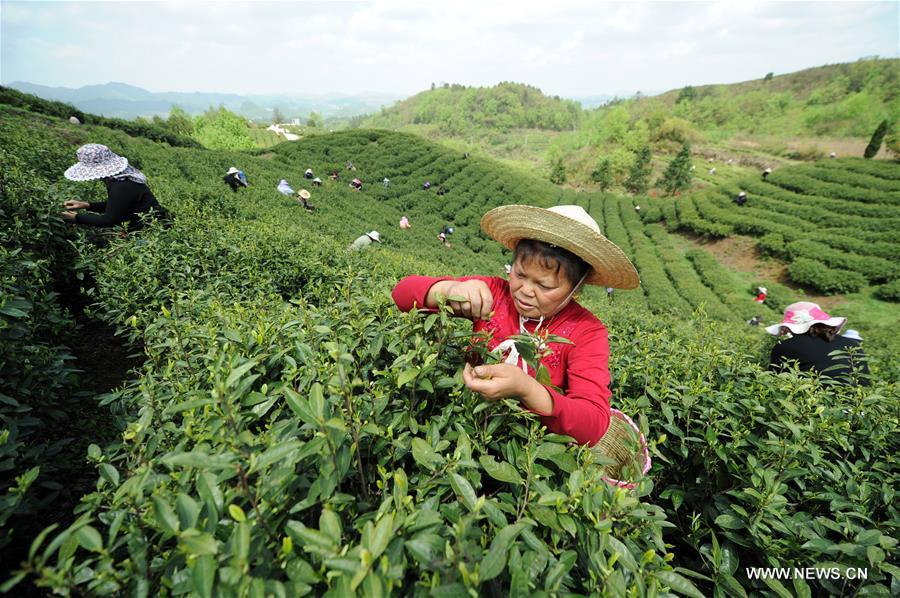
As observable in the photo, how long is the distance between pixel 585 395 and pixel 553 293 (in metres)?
0.49

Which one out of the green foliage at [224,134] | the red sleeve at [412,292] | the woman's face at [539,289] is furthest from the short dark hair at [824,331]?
the green foliage at [224,134]

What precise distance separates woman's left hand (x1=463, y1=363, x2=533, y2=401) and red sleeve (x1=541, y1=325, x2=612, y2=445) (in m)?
0.18

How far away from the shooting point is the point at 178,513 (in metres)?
0.81

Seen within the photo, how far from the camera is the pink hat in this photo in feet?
12.9

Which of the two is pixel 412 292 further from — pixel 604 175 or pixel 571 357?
pixel 604 175

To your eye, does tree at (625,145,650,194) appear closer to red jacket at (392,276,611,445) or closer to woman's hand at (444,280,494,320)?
red jacket at (392,276,611,445)

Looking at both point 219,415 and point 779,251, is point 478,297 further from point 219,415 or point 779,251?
point 779,251

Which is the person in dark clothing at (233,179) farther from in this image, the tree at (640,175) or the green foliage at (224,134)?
the green foliage at (224,134)

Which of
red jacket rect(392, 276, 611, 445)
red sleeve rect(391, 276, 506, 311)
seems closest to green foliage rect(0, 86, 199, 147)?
red sleeve rect(391, 276, 506, 311)

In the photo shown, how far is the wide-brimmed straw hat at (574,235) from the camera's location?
1725mm

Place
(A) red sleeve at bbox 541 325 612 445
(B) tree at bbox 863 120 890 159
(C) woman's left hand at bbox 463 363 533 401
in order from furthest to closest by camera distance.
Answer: (B) tree at bbox 863 120 890 159 → (A) red sleeve at bbox 541 325 612 445 → (C) woman's left hand at bbox 463 363 533 401

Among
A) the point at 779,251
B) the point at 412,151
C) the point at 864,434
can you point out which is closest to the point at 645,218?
the point at 779,251

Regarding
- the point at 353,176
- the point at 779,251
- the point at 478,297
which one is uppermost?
the point at 478,297

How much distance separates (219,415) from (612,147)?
222 ft
